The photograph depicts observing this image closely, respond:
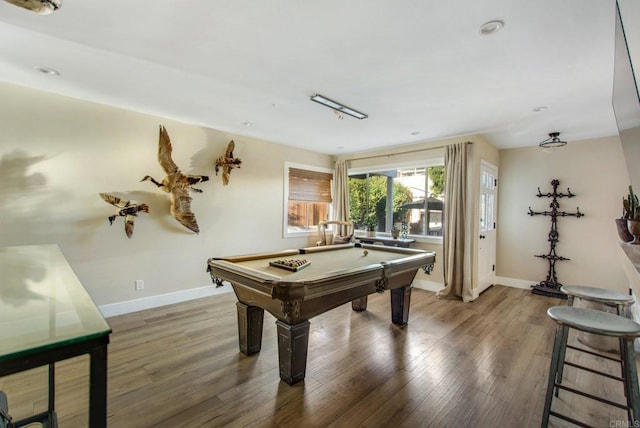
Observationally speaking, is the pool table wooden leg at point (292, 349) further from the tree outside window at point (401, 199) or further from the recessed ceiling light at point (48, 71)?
the tree outside window at point (401, 199)

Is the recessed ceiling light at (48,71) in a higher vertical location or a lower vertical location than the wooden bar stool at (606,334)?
higher

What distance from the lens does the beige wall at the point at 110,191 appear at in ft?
9.87

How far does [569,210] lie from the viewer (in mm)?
4789

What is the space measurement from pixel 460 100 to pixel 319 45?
70.2 inches

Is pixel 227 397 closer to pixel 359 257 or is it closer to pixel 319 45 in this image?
pixel 359 257

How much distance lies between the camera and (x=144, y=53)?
2.28 m

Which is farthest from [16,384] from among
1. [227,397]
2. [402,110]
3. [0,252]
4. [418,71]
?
[402,110]

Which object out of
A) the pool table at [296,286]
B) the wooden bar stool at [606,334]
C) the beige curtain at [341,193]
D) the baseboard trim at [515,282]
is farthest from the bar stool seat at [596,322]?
the beige curtain at [341,193]

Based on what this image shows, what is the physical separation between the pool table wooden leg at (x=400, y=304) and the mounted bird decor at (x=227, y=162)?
2.92 m

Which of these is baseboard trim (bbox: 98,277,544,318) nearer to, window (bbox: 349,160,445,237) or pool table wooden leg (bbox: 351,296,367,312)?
window (bbox: 349,160,445,237)

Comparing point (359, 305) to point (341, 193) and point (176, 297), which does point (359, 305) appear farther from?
point (341, 193)

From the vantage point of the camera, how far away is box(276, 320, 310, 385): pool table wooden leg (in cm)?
220

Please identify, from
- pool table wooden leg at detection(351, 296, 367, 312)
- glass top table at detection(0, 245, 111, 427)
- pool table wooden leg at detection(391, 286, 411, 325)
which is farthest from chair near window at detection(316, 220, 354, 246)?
glass top table at detection(0, 245, 111, 427)

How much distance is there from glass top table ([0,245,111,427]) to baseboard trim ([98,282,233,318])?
253cm
